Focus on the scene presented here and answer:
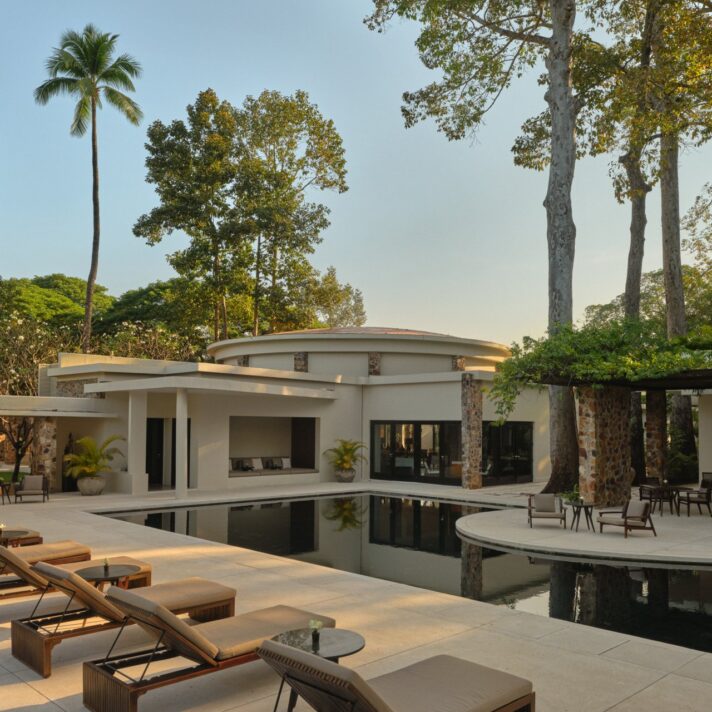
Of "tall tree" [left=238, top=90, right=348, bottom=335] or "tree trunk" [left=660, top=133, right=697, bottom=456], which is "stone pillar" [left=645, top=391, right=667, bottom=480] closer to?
"tree trunk" [left=660, top=133, right=697, bottom=456]

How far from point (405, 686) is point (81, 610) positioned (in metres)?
3.80

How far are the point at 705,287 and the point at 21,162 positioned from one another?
39118mm

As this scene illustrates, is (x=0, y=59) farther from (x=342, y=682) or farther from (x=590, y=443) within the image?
(x=342, y=682)

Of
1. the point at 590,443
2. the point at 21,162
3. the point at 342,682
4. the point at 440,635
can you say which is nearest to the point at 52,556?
the point at 440,635

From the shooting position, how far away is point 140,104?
110 feet

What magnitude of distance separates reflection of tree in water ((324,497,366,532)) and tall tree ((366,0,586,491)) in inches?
222

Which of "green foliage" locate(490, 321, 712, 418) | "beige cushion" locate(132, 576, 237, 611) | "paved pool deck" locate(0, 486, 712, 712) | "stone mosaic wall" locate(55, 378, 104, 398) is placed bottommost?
"paved pool deck" locate(0, 486, 712, 712)

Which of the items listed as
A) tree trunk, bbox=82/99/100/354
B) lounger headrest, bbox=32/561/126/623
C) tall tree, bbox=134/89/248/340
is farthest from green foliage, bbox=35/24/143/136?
lounger headrest, bbox=32/561/126/623

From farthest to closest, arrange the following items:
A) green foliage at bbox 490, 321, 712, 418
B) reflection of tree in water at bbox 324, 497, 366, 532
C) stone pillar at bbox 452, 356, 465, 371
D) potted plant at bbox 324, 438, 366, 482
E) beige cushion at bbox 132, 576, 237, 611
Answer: stone pillar at bbox 452, 356, 465, 371 → potted plant at bbox 324, 438, 366, 482 → reflection of tree in water at bbox 324, 497, 366, 532 → green foliage at bbox 490, 321, 712, 418 → beige cushion at bbox 132, 576, 237, 611

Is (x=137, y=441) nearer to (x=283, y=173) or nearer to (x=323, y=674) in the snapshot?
Result: (x=323, y=674)

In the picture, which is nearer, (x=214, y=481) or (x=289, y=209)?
(x=214, y=481)

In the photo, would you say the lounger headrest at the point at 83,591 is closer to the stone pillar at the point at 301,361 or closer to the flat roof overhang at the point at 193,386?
the flat roof overhang at the point at 193,386

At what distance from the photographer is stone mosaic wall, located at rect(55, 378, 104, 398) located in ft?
76.1

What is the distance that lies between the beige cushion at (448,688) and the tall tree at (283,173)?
33.7 m
